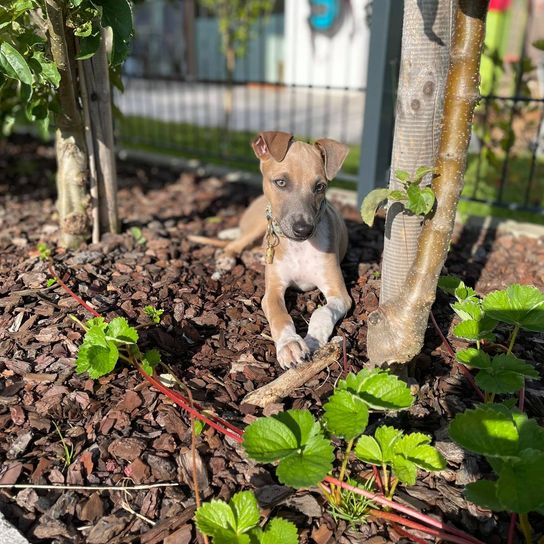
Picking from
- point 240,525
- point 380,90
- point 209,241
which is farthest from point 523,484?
point 380,90

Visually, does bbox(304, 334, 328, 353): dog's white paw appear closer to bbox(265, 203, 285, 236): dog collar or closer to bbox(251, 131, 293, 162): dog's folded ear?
bbox(265, 203, 285, 236): dog collar

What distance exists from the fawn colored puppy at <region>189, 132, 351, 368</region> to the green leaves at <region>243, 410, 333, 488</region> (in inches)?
38.0

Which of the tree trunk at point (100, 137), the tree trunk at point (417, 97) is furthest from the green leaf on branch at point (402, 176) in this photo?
the tree trunk at point (100, 137)

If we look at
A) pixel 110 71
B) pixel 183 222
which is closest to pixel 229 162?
pixel 183 222

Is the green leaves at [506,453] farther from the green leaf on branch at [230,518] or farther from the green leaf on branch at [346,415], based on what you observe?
the green leaf on branch at [230,518]

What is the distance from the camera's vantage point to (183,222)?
5.20m

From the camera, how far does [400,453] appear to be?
81.7 inches

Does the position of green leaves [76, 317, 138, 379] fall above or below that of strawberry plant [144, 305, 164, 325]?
above

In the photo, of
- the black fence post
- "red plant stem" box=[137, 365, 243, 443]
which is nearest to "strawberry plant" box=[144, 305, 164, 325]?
"red plant stem" box=[137, 365, 243, 443]

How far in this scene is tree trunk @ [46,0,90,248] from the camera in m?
3.55

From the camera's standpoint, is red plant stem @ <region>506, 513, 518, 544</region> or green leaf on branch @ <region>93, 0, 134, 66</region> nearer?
red plant stem @ <region>506, 513, 518, 544</region>

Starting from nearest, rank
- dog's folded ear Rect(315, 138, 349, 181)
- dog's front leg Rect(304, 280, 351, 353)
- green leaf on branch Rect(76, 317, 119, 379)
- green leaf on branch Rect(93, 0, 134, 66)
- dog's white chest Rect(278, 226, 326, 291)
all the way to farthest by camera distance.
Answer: green leaf on branch Rect(76, 317, 119, 379), green leaf on branch Rect(93, 0, 134, 66), dog's front leg Rect(304, 280, 351, 353), dog's folded ear Rect(315, 138, 349, 181), dog's white chest Rect(278, 226, 326, 291)

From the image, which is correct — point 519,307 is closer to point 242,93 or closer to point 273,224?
point 273,224

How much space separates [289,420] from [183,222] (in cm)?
349
